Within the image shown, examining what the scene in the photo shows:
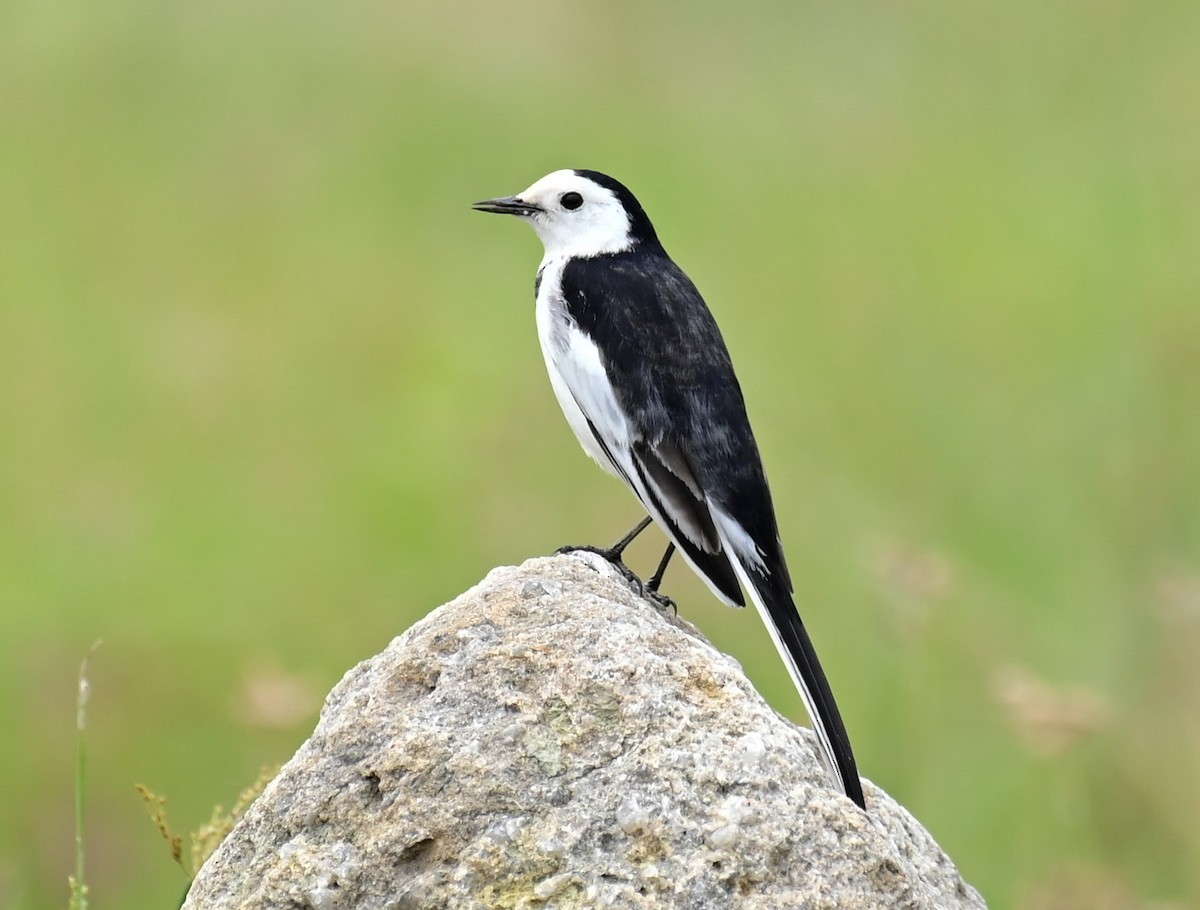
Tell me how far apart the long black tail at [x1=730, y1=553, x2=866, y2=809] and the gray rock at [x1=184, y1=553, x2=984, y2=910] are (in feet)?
0.92

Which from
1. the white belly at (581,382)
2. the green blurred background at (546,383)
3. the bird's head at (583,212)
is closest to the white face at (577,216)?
the bird's head at (583,212)

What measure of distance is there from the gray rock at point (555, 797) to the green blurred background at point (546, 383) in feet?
5.51

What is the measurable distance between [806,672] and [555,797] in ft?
4.28

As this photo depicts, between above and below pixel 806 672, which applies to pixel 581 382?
above

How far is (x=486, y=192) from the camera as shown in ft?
45.2

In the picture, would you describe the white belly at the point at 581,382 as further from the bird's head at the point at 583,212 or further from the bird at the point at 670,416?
the bird's head at the point at 583,212

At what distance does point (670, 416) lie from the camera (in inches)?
227

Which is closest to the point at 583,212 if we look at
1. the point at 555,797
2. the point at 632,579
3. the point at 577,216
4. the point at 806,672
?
the point at 577,216

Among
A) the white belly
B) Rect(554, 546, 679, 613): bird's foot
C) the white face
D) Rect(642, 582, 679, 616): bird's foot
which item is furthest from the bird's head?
Rect(642, 582, 679, 616): bird's foot

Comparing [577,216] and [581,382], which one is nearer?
[581,382]

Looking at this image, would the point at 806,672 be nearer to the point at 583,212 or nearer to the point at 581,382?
the point at 581,382

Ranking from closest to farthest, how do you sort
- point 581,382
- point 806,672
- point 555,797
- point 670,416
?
point 555,797 < point 806,672 < point 670,416 < point 581,382

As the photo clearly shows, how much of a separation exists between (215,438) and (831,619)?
157 inches

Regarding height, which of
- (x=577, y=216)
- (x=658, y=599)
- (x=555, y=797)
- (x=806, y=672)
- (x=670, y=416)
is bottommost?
(x=555, y=797)
